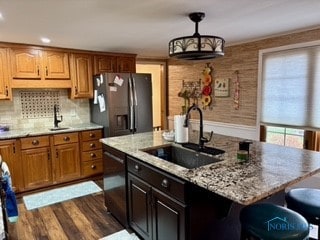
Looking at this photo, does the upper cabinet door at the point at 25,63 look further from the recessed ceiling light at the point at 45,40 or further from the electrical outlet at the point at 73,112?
the electrical outlet at the point at 73,112

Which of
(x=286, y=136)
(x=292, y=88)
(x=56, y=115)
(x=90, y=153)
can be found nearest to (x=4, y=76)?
(x=56, y=115)

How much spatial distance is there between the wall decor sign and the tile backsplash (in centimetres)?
246

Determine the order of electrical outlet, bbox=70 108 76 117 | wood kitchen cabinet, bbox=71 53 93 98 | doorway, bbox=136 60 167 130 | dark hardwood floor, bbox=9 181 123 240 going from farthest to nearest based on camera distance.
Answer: doorway, bbox=136 60 167 130
electrical outlet, bbox=70 108 76 117
wood kitchen cabinet, bbox=71 53 93 98
dark hardwood floor, bbox=9 181 123 240

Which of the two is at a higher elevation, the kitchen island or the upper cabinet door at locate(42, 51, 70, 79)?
the upper cabinet door at locate(42, 51, 70, 79)

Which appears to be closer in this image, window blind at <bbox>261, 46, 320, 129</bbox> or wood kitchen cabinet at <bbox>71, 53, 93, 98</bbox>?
window blind at <bbox>261, 46, 320, 129</bbox>

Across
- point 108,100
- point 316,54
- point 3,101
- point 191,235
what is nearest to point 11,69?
point 3,101

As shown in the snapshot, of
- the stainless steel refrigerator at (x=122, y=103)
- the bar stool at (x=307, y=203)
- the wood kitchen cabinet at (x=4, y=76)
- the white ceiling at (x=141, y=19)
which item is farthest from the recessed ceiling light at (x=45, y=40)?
the bar stool at (x=307, y=203)

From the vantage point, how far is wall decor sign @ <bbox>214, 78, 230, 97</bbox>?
419cm

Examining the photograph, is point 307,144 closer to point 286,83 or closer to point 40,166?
point 286,83

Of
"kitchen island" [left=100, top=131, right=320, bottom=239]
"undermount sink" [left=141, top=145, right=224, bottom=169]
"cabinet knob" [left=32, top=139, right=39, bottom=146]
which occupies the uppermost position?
"kitchen island" [left=100, top=131, right=320, bottom=239]

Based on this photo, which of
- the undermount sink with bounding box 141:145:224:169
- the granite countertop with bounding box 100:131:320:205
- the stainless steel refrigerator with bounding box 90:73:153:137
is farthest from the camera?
the stainless steel refrigerator with bounding box 90:73:153:137

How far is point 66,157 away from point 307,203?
3355 mm

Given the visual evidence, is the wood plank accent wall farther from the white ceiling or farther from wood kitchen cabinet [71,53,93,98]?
wood kitchen cabinet [71,53,93,98]

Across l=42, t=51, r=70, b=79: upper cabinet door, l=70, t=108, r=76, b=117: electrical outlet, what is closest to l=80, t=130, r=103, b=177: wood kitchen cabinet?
l=70, t=108, r=76, b=117: electrical outlet
